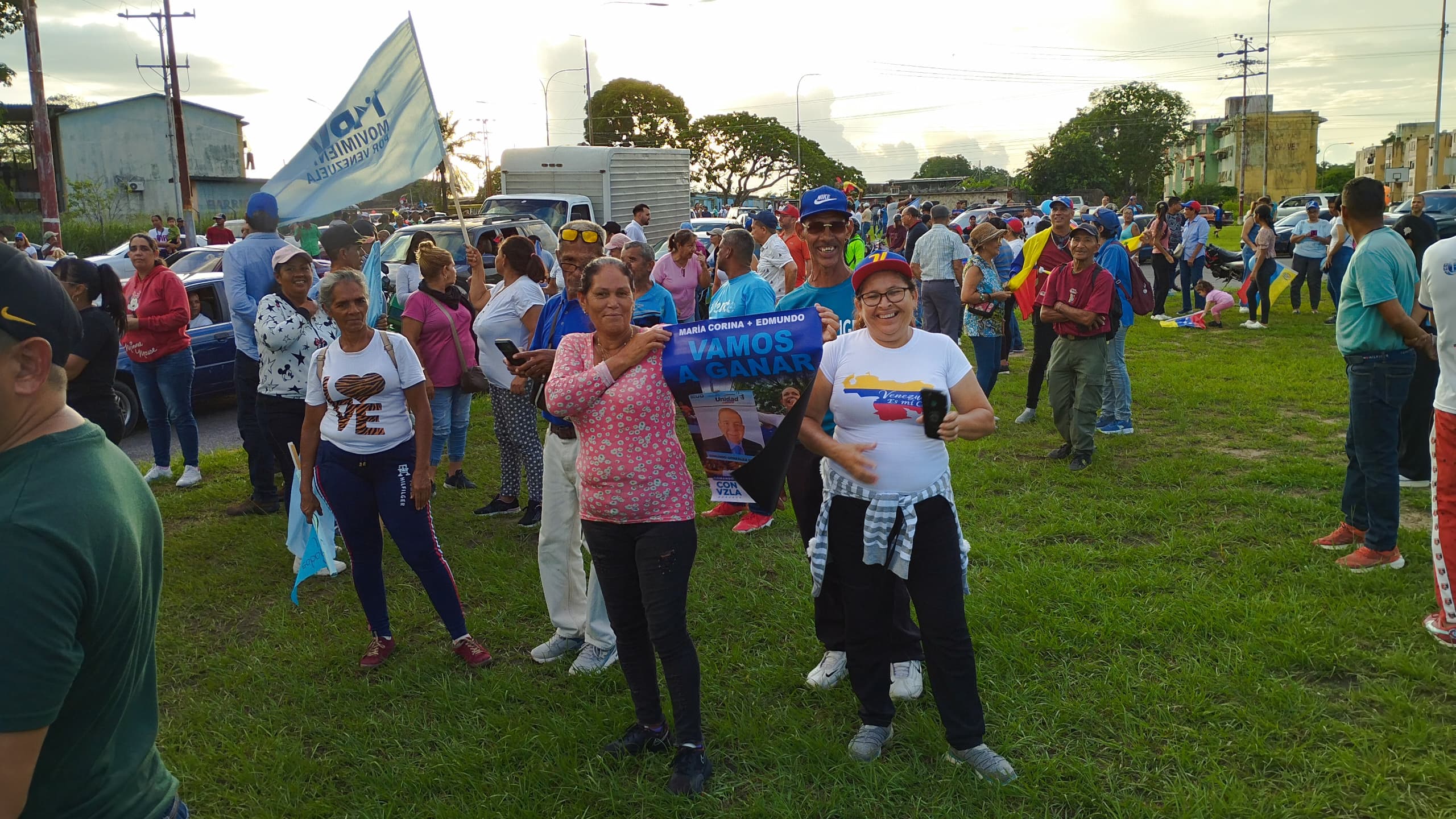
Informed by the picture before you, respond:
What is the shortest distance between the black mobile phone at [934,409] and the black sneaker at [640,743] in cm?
165

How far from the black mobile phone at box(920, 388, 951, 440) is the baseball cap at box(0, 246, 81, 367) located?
8.20ft

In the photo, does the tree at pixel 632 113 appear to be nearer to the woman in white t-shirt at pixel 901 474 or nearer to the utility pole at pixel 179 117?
the utility pole at pixel 179 117

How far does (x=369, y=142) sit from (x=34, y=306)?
543 cm

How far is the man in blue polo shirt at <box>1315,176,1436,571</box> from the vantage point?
5.14 meters

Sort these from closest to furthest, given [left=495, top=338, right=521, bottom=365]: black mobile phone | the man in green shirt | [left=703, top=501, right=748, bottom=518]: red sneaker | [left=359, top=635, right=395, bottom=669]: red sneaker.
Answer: the man in green shirt, [left=495, top=338, right=521, bottom=365]: black mobile phone, [left=359, top=635, right=395, bottom=669]: red sneaker, [left=703, top=501, right=748, bottom=518]: red sneaker

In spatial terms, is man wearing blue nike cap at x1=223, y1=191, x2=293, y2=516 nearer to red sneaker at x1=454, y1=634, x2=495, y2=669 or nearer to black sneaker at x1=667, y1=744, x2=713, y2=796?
red sneaker at x1=454, y1=634, x2=495, y2=669

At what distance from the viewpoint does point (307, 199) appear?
662 centimetres

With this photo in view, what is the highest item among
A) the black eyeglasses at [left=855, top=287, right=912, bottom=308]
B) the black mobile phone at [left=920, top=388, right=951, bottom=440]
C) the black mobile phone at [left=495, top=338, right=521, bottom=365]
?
the black eyeglasses at [left=855, top=287, right=912, bottom=308]

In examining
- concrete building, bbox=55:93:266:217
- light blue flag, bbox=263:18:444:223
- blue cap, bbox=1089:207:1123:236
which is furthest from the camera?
concrete building, bbox=55:93:266:217

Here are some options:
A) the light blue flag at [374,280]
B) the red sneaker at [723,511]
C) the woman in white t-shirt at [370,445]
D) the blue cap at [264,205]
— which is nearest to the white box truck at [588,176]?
the light blue flag at [374,280]

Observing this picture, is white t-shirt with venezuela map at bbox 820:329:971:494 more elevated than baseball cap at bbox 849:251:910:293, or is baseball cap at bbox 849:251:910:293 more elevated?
baseball cap at bbox 849:251:910:293

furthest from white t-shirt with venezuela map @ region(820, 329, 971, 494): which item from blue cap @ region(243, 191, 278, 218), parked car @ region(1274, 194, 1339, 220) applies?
parked car @ region(1274, 194, 1339, 220)

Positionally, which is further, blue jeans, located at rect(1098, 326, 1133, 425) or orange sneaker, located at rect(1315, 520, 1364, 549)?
blue jeans, located at rect(1098, 326, 1133, 425)

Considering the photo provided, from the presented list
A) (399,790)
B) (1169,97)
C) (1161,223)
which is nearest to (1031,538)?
(399,790)
